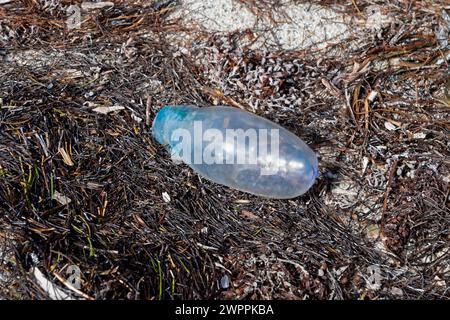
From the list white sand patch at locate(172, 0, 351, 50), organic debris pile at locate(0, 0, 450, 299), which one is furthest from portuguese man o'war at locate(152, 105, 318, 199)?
white sand patch at locate(172, 0, 351, 50)

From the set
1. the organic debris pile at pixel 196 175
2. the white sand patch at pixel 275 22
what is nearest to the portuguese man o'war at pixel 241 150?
the organic debris pile at pixel 196 175

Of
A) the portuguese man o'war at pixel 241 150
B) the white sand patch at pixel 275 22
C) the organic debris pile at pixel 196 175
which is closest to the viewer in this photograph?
the organic debris pile at pixel 196 175

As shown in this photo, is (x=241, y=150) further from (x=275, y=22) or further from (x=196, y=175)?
(x=275, y=22)

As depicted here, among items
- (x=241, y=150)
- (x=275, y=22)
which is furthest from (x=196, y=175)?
(x=275, y=22)

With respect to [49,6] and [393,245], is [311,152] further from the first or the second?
[49,6]

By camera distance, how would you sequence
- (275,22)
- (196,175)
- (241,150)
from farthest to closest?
(275,22) < (196,175) < (241,150)

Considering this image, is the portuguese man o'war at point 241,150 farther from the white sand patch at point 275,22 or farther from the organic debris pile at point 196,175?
the white sand patch at point 275,22

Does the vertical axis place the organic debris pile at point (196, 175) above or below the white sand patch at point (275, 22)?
below
